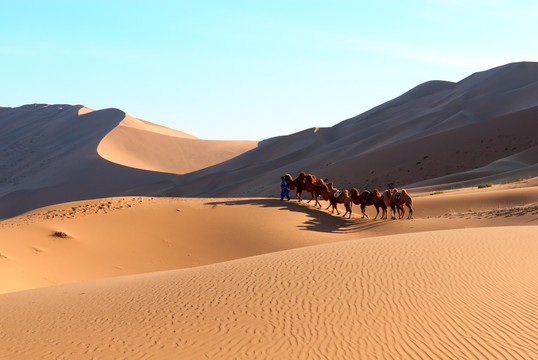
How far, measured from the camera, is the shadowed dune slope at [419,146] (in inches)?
1820

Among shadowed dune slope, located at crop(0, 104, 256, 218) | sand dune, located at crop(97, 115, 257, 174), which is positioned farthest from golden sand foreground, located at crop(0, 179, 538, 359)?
sand dune, located at crop(97, 115, 257, 174)

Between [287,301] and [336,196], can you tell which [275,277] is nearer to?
[287,301]

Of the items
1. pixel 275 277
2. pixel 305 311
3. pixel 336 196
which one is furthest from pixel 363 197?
pixel 305 311

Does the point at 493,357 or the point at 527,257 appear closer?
the point at 493,357

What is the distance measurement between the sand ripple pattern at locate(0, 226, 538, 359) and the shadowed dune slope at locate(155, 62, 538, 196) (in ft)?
89.1

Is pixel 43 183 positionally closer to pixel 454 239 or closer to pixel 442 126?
pixel 442 126

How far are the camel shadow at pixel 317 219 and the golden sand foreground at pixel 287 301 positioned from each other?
4553 millimetres

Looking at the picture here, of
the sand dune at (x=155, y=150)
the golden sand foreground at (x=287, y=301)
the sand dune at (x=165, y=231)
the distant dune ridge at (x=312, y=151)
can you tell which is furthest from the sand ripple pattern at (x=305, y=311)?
the sand dune at (x=155, y=150)

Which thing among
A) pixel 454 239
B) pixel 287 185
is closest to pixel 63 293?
pixel 454 239

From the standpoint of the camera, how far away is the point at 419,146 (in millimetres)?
51375

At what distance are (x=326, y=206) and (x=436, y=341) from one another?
17207 mm

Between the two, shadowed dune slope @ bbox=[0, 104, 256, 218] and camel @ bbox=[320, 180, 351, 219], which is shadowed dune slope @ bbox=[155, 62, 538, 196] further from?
camel @ bbox=[320, 180, 351, 219]

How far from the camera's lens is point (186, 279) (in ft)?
33.9

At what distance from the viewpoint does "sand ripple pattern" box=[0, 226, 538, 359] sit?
6.22 metres
